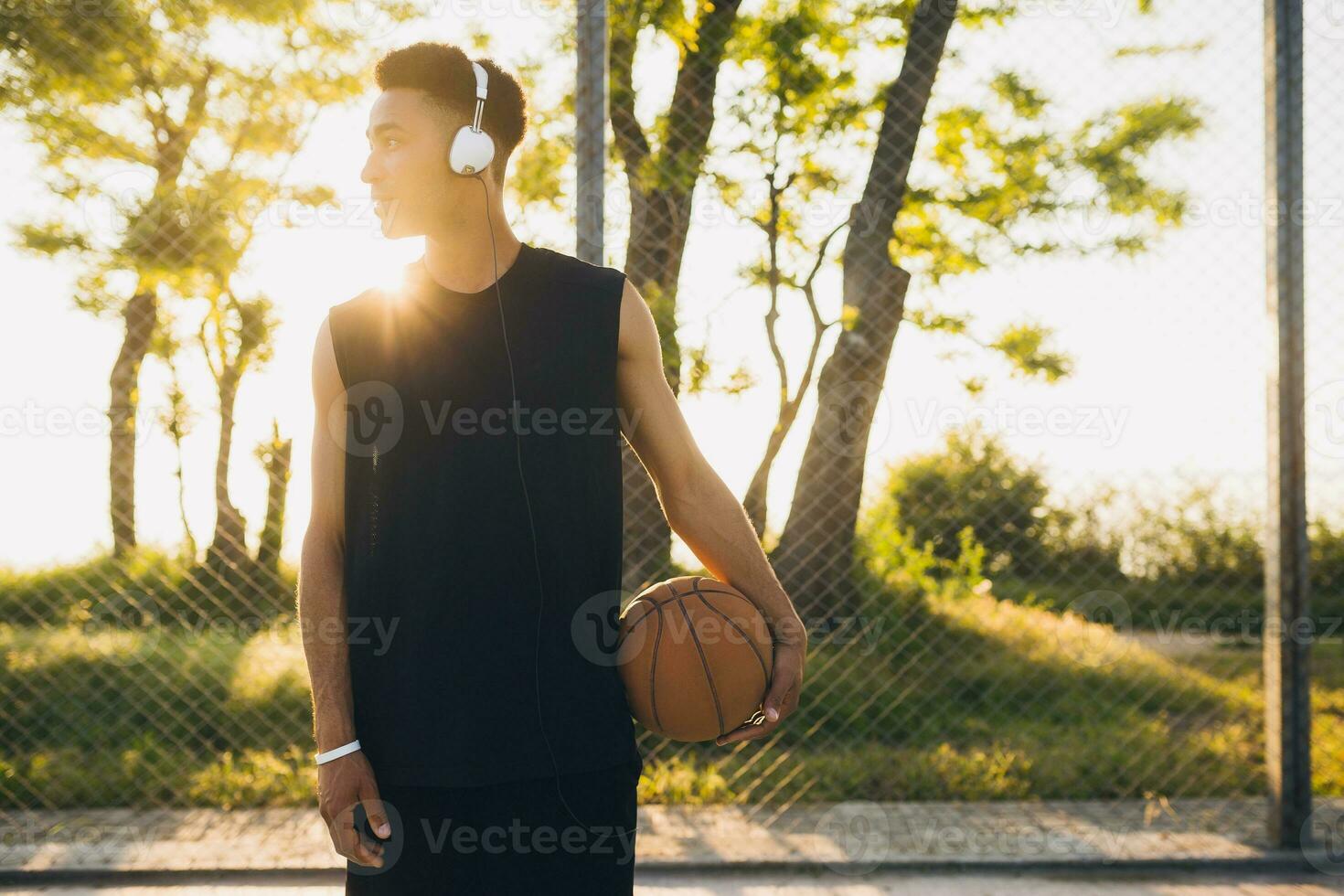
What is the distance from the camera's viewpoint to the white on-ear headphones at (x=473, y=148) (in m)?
1.63

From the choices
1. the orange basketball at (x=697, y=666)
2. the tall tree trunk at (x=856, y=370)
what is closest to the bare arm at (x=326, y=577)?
the orange basketball at (x=697, y=666)

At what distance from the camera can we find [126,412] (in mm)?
4910

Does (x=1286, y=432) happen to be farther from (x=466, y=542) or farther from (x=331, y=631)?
(x=331, y=631)

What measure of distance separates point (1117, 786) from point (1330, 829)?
0.72m

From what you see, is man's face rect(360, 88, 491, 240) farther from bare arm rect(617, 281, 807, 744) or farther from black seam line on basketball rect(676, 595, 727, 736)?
black seam line on basketball rect(676, 595, 727, 736)

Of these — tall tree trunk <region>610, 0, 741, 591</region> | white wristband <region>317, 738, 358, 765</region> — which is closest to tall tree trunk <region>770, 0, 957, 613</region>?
tall tree trunk <region>610, 0, 741, 591</region>

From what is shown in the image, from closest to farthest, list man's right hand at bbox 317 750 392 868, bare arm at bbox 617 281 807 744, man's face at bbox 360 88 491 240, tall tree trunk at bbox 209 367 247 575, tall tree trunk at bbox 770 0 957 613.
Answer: man's right hand at bbox 317 750 392 868
man's face at bbox 360 88 491 240
bare arm at bbox 617 281 807 744
tall tree trunk at bbox 209 367 247 575
tall tree trunk at bbox 770 0 957 613

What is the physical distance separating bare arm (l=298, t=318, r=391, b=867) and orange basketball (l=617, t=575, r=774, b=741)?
44 cm

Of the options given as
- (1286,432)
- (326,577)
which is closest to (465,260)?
(326,577)

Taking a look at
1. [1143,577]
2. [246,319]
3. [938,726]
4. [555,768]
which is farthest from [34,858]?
[1143,577]

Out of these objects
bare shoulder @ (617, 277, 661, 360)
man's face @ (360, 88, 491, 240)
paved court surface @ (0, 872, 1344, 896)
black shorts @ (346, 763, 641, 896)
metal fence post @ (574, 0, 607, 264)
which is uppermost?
metal fence post @ (574, 0, 607, 264)

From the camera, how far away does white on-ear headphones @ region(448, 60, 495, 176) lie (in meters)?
1.63

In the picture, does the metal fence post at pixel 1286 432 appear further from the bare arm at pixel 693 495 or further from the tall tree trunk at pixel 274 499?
the tall tree trunk at pixel 274 499

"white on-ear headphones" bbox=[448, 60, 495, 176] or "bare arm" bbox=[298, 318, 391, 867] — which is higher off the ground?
"white on-ear headphones" bbox=[448, 60, 495, 176]
